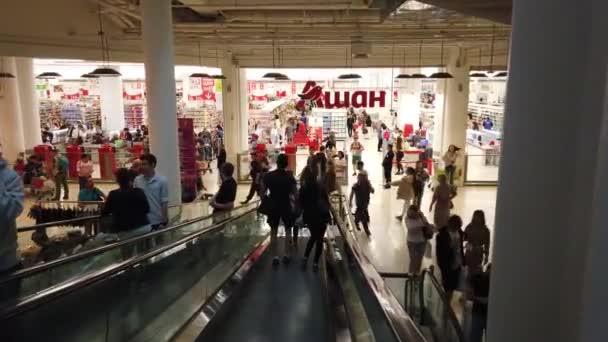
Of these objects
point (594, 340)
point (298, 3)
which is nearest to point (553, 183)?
point (594, 340)

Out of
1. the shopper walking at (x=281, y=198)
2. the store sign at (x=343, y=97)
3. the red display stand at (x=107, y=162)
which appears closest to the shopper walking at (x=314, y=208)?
the shopper walking at (x=281, y=198)

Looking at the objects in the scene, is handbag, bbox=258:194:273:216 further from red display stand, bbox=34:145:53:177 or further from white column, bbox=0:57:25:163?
white column, bbox=0:57:25:163

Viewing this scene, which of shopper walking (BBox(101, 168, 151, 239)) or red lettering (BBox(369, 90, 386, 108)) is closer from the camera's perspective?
shopper walking (BBox(101, 168, 151, 239))

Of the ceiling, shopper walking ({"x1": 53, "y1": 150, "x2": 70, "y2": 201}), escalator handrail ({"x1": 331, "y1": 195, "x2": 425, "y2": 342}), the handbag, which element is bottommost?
shopper walking ({"x1": 53, "y1": 150, "x2": 70, "y2": 201})

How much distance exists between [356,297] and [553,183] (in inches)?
106

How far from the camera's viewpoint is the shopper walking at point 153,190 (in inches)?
235

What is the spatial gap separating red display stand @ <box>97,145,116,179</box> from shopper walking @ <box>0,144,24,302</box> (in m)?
14.0

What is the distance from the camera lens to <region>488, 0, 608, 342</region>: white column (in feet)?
7.31

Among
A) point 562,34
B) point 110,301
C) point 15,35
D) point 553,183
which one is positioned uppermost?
point 15,35

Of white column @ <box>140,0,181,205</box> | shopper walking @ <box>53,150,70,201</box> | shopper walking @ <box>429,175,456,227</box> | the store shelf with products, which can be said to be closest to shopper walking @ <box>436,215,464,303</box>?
shopper walking @ <box>429,175,456,227</box>

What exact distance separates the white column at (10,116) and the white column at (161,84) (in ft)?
31.0

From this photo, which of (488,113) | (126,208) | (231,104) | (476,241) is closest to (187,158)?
(126,208)

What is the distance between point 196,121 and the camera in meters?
25.9

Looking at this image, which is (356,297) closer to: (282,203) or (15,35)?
(282,203)
